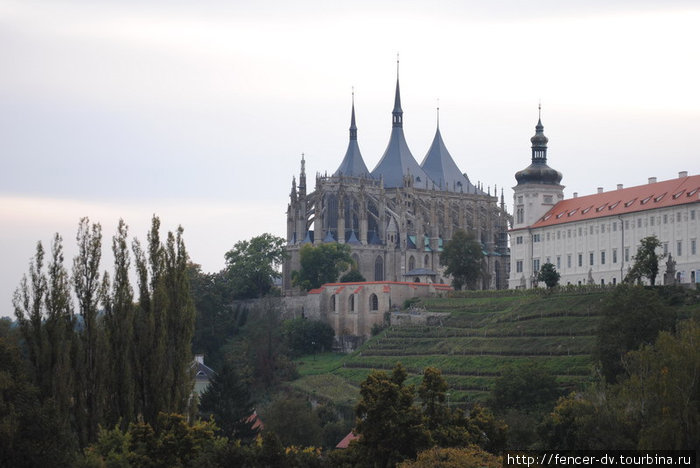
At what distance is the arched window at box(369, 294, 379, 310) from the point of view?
11100cm

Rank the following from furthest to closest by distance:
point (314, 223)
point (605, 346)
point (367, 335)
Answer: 1. point (314, 223)
2. point (367, 335)
3. point (605, 346)

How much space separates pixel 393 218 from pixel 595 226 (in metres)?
40.1

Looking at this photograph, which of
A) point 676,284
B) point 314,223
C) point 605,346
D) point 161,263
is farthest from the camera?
point 314,223

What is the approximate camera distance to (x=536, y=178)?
110688mm

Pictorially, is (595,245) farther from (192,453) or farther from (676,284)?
(192,453)

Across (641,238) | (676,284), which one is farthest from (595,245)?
(676,284)

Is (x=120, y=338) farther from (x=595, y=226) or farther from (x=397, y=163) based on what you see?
(x=397, y=163)

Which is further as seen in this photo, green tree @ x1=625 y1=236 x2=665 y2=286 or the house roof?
the house roof

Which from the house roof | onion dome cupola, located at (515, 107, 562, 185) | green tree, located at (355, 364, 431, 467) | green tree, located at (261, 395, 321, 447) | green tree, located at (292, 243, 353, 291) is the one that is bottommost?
green tree, located at (261, 395, 321, 447)

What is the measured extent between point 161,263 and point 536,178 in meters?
59.6

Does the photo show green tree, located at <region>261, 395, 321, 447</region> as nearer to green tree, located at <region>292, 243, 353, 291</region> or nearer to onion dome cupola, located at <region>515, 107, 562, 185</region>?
onion dome cupola, located at <region>515, 107, 562, 185</region>

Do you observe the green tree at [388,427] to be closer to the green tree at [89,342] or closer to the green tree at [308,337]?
the green tree at [89,342]

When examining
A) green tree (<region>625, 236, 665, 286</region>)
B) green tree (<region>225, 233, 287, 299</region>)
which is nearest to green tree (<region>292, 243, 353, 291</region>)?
green tree (<region>225, 233, 287, 299</region>)

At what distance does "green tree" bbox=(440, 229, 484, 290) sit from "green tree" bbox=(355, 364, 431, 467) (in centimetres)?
6302
